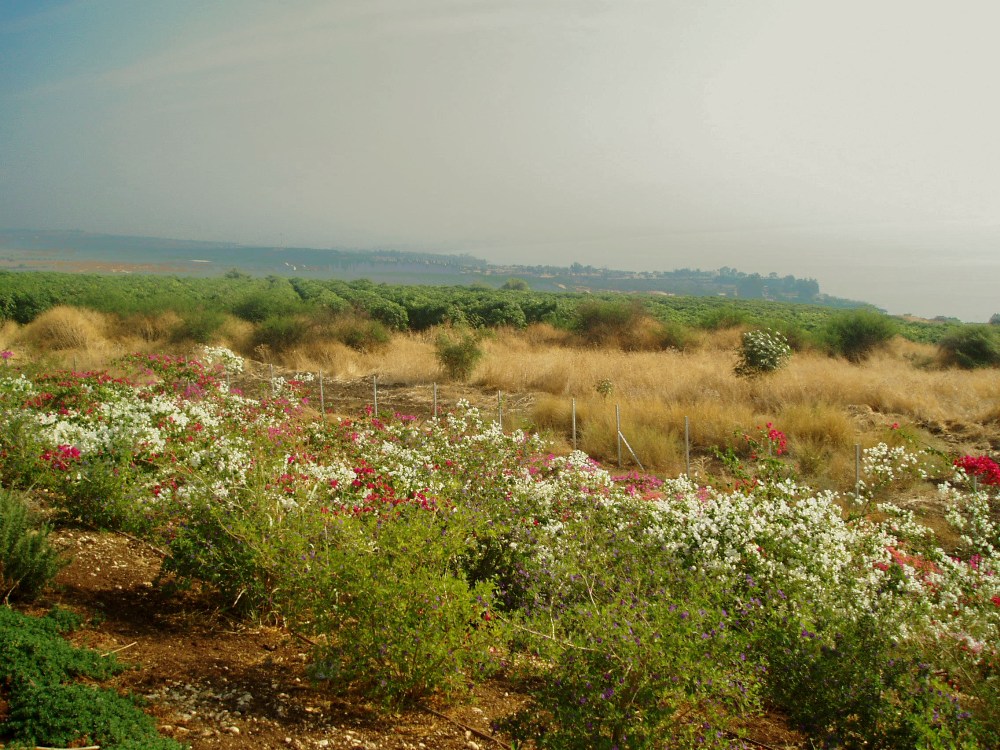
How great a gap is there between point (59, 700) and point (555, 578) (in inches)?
94.7

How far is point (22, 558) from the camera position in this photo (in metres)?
3.98

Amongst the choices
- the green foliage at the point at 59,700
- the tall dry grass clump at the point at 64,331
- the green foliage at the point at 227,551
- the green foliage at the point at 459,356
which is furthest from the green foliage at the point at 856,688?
the tall dry grass clump at the point at 64,331

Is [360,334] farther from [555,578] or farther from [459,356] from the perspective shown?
[555,578]

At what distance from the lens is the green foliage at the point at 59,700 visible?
8.38 ft

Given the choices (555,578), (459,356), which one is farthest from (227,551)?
(459,356)

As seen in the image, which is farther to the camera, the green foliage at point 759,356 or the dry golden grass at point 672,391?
the green foliage at point 759,356

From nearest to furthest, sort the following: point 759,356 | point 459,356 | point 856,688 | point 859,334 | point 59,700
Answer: point 59,700 → point 856,688 → point 759,356 → point 459,356 → point 859,334

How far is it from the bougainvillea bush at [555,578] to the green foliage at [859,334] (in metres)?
22.7

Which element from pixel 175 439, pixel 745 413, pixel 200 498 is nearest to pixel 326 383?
pixel 745 413

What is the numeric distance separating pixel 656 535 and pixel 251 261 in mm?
136881

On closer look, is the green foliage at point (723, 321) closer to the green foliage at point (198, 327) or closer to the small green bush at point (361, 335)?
the small green bush at point (361, 335)

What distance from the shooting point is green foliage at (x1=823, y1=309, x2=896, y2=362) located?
86.7ft

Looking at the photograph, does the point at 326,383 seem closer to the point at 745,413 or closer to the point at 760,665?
the point at 745,413

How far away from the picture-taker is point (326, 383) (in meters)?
19.3
